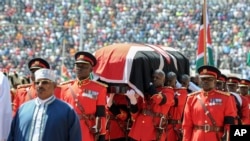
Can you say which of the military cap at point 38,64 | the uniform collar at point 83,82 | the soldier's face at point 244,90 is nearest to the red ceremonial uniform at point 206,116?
the uniform collar at point 83,82

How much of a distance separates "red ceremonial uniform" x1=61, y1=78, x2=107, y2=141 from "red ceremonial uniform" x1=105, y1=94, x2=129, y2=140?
2.15 metres

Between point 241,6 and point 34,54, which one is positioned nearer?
point 34,54

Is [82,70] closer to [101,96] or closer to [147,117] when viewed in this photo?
[101,96]

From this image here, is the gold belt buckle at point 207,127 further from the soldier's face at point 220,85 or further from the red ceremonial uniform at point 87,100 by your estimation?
the soldier's face at point 220,85

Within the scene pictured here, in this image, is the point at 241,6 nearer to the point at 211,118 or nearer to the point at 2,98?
the point at 211,118

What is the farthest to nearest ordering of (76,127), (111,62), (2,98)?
1. (111,62)
2. (2,98)
3. (76,127)

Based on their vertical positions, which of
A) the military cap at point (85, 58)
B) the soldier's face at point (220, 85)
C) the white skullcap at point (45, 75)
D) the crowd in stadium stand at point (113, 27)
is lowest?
the soldier's face at point (220, 85)

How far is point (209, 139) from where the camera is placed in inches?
480

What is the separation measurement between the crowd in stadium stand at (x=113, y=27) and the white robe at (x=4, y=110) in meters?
20.4

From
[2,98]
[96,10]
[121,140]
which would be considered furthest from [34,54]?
[2,98]

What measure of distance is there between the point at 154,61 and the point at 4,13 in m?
23.4

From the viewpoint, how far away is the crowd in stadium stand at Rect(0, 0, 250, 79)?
3272cm

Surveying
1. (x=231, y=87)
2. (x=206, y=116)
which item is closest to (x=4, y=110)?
(x=206, y=116)

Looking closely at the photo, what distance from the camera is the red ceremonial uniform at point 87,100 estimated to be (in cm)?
1203
